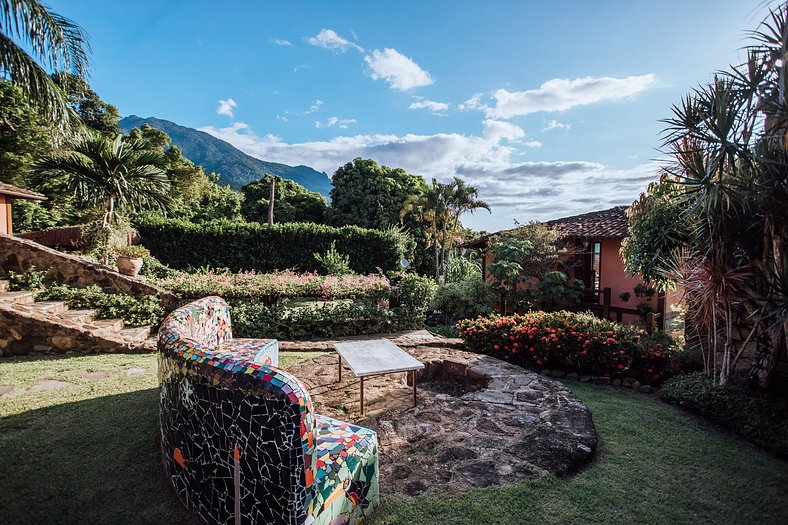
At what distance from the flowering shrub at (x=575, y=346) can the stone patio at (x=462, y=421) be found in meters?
0.61

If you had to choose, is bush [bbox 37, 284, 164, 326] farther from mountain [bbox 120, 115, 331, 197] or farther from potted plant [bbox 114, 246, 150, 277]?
mountain [bbox 120, 115, 331, 197]

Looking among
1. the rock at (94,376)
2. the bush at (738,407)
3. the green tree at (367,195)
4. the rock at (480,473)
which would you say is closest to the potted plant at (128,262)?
the rock at (94,376)

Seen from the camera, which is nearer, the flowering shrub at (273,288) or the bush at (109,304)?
the bush at (109,304)

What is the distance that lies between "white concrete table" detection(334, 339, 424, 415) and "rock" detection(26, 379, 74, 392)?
3101 millimetres

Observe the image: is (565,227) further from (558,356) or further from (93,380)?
(93,380)

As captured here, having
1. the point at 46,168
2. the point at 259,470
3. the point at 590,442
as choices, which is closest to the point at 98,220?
the point at 46,168

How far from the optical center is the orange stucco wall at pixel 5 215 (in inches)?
396

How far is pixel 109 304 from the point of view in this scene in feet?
22.0

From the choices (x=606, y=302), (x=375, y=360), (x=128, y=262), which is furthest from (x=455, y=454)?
(x=606, y=302)

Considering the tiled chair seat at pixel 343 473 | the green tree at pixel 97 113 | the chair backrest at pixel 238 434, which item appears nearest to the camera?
the chair backrest at pixel 238 434

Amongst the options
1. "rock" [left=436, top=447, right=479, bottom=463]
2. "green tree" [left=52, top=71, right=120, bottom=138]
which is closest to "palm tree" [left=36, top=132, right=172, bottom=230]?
"rock" [left=436, top=447, right=479, bottom=463]

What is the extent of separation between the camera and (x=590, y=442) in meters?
3.12

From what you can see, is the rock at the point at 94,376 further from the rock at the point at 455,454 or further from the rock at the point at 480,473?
the rock at the point at 480,473

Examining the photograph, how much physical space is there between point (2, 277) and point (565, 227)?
1426 cm
